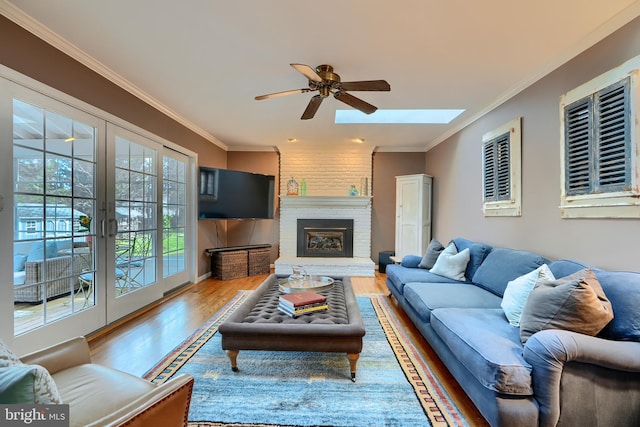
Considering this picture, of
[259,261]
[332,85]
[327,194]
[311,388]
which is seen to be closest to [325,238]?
[327,194]

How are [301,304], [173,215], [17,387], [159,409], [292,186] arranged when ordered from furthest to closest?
[292,186]
[173,215]
[301,304]
[159,409]
[17,387]

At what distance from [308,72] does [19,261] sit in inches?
99.4

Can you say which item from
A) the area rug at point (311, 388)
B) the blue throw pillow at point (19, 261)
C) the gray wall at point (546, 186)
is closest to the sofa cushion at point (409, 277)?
the area rug at point (311, 388)

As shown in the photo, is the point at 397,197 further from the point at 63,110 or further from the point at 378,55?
the point at 63,110

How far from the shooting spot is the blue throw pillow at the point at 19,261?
1.98 meters

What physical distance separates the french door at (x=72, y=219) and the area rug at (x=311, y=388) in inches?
40.7

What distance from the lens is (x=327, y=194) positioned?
576cm

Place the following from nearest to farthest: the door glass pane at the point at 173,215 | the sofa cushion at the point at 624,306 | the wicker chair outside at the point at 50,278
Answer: the sofa cushion at the point at 624,306 → the wicker chair outside at the point at 50,278 → the door glass pane at the point at 173,215

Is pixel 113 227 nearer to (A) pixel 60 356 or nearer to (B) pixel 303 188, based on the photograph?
(A) pixel 60 356

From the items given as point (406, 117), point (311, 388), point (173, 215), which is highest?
point (406, 117)

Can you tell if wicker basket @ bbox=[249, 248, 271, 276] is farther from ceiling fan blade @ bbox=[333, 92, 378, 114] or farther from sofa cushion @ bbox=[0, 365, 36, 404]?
sofa cushion @ bbox=[0, 365, 36, 404]

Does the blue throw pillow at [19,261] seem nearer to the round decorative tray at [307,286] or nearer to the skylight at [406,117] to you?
the round decorative tray at [307,286]

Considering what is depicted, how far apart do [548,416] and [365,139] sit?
4361mm

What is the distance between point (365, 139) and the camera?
504 centimetres
